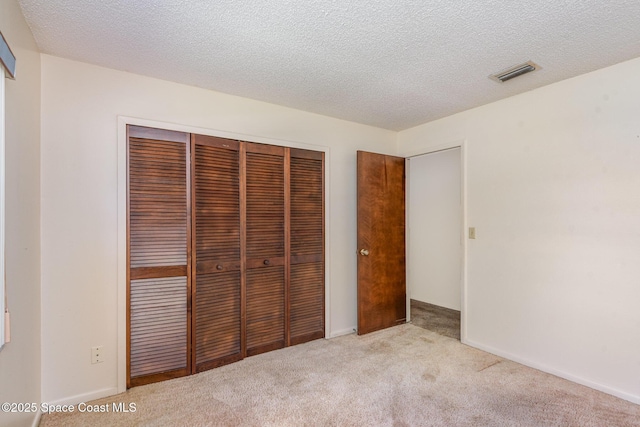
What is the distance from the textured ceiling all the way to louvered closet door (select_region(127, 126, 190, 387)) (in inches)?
23.9

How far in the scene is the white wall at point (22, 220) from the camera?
4.88ft

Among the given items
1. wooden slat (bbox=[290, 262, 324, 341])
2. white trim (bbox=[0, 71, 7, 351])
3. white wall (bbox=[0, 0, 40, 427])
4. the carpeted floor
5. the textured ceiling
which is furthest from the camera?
the carpeted floor

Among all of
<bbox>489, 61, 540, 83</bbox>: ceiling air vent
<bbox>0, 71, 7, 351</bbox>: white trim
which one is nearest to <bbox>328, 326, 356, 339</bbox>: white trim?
<bbox>0, 71, 7, 351</bbox>: white trim

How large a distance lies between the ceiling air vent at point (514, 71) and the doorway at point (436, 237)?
1679 mm

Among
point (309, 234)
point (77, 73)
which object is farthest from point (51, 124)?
point (309, 234)

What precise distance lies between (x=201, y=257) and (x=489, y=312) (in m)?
2.70

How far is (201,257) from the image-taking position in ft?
8.49

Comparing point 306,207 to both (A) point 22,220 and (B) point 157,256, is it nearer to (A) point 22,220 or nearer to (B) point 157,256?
(B) point 157,256

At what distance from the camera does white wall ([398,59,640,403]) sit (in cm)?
222

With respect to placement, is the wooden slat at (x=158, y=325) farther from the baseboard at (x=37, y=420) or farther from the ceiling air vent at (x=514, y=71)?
the ceiling air vent at (x=514, y=71)

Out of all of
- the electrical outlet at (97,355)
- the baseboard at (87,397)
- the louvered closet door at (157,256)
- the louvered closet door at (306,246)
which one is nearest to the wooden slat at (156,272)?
the louvered closet door at (157,256)

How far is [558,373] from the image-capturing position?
2.53m

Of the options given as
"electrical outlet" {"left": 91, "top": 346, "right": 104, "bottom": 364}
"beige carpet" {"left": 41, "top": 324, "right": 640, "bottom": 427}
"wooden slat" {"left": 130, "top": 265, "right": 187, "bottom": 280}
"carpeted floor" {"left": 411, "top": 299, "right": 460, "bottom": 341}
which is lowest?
"carpeted floor" {"left": 411, "top": 299, "right": 460, "bottom": 341}

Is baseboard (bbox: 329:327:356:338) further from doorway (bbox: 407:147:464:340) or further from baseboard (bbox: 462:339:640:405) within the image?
baseboard (bbox: 462:339:640:405)
